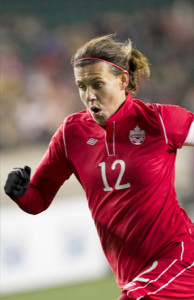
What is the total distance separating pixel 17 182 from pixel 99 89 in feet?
2.11

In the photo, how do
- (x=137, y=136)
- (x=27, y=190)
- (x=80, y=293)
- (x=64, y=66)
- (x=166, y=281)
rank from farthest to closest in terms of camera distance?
(x=64, y=66) → (x=80, y=293) → (x=27, y=190) → (x=137, y=136) → (x=166, y=281)

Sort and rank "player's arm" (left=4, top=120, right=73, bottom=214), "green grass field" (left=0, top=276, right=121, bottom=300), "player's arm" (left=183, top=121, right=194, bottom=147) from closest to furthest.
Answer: "player's arm" (left=183, top=121, right=194, bottom=147) → "player's arm" (left=4, top=120, right=73, bottom=214) → "green grass field" (left=0, top=276, right=121, bottom=300)

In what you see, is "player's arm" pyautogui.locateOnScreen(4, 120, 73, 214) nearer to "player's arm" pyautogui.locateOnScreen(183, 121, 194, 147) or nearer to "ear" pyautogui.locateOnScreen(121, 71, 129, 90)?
"ear" pyautogui.locateOnScreen(121, 71, 129, 90)

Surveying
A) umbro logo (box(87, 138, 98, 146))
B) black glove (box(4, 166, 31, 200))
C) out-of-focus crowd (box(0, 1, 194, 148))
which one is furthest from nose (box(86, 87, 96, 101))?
out-of-focus crowd (box(0, 1, 194, 148))

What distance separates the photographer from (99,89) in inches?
124

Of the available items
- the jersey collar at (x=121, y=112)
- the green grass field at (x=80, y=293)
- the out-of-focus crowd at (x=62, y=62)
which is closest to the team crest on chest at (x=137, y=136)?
the jersey collar at (x=121, y=112)

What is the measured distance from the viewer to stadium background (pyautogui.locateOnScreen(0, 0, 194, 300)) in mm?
8116

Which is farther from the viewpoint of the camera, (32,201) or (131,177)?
(32,201)

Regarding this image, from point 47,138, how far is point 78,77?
5.63 metres

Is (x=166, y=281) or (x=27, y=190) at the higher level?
(x=27, y=190)

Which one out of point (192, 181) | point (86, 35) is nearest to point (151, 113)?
point (192, 181)

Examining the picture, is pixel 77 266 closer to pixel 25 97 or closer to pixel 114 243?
pixel 25 97

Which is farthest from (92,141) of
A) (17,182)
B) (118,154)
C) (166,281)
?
(166,281)

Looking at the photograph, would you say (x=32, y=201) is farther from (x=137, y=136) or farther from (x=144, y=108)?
(x=144, y=108)
